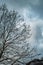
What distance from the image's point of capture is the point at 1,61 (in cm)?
1984

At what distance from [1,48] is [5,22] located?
12.5 feet

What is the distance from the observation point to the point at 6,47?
2061cm

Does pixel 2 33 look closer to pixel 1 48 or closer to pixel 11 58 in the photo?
pixel 1 48

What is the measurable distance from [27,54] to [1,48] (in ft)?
12.1

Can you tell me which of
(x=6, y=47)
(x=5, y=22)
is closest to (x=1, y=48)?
(x=6, y=47)

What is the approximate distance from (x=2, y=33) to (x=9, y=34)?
1.19 meters

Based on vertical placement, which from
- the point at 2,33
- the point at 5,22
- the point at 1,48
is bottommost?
the point at 1,48

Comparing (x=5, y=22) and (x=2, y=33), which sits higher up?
(x=5, y=22)

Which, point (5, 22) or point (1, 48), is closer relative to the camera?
point (1, 48)

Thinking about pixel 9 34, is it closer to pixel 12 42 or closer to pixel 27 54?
pixel 12 42

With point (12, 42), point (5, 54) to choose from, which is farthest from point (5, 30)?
point (5, 54)

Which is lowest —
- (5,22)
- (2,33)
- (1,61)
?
(1,61)

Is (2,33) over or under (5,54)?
over

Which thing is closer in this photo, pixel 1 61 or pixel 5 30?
pixel 1 61
